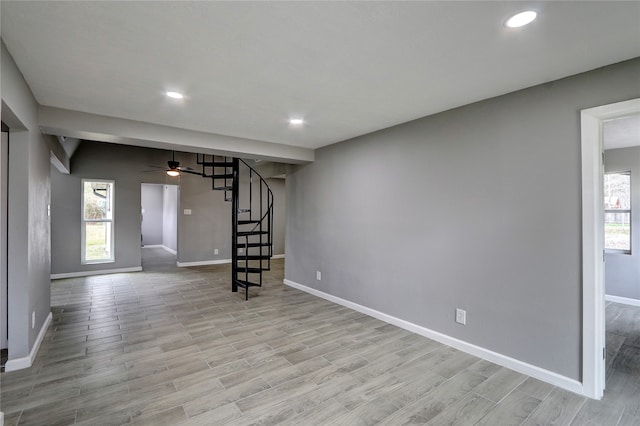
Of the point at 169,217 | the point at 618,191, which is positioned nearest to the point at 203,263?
the point at 169,217

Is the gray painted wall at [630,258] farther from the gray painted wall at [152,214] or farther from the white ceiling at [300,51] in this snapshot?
the gray painted wall at [152,214]

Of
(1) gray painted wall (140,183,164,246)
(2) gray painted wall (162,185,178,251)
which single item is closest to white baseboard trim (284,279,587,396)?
(2) gray painted wall (162,185,178,251)

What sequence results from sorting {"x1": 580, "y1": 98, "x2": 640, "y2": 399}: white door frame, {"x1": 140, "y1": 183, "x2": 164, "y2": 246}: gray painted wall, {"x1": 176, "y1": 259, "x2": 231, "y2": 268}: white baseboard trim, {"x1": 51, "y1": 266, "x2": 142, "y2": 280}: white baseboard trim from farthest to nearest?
{"x1": 140, "y1": 183, "x2": 164, "y2": 246}: gray painted wall → {"x1": 176, "y1": 259, "x2": 231, "y2": 268}: white baseboard trim → {"x1": 51, "y1": 266, "x2": 142, "y2": 280}: white baseboard trim → {"x1": 580, "y1": 98, "x2": 640, "y2": 399}: white door frame

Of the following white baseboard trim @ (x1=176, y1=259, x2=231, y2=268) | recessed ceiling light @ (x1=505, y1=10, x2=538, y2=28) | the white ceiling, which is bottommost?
white baseboard trim @ (x1=176, y1=259, x2=231, y2=268)

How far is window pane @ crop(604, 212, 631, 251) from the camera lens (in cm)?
480

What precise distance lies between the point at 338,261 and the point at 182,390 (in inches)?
108

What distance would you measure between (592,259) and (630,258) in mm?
3714

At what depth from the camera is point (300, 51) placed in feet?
6.60

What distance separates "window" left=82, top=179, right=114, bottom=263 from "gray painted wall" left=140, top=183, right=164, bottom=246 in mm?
5092

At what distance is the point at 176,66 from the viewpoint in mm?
2227

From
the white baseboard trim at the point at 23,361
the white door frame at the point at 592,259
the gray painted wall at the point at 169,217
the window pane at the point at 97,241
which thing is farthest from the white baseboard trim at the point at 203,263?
the white door frame at the point at 592,259

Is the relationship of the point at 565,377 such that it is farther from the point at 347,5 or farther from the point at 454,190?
the point at 347,5

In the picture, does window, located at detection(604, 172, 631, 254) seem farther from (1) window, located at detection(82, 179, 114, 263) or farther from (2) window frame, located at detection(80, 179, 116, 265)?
(1) window, located at detection(82, 179, 114, 263)

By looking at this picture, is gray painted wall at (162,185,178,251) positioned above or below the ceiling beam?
below
